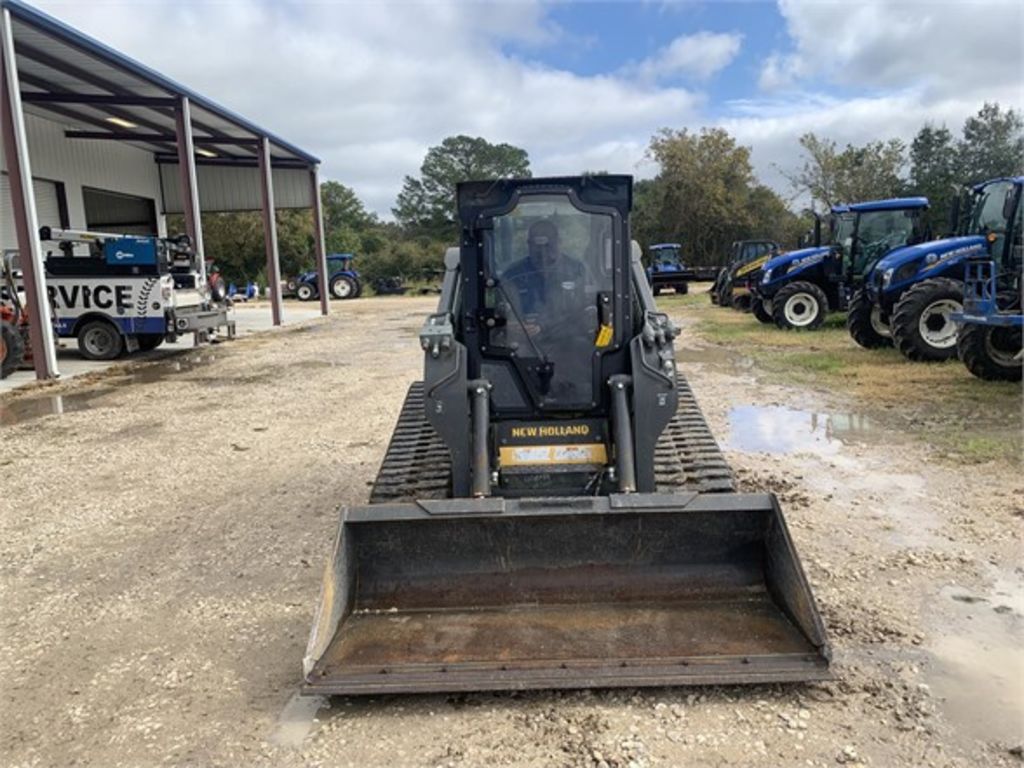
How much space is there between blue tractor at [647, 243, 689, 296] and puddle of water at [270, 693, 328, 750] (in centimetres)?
2720

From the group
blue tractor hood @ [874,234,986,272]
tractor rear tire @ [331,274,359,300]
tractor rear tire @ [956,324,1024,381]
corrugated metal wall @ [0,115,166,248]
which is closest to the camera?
tractor rear tire @ [956,324,1024,381]

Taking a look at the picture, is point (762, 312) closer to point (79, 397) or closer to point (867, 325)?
point (867, 325)

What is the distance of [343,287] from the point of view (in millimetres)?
37969

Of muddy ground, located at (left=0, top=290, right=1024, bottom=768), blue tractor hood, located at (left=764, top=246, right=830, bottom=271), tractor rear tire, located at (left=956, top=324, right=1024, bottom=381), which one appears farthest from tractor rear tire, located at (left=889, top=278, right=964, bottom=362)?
blue tractor hood, located at (left=764, top=246, right=830, bottom=271)

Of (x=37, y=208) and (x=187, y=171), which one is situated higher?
(x=187, y=171)

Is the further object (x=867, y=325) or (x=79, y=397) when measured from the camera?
(x=867, y=325)

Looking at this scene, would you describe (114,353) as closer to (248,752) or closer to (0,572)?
(0,572)

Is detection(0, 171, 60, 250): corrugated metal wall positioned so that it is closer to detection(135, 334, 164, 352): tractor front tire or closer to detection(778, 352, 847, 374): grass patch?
detection(135, 334, 164, 352): tractor front tire

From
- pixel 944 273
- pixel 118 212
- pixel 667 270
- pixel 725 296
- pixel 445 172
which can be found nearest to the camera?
pixel 944 273

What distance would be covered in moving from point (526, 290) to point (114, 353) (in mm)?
12428

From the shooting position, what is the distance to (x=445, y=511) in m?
3.59

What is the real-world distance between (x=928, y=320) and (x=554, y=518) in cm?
909

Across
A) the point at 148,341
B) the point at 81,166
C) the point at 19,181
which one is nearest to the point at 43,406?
the point at 19,181

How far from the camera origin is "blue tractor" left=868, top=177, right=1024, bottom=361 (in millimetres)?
10242
